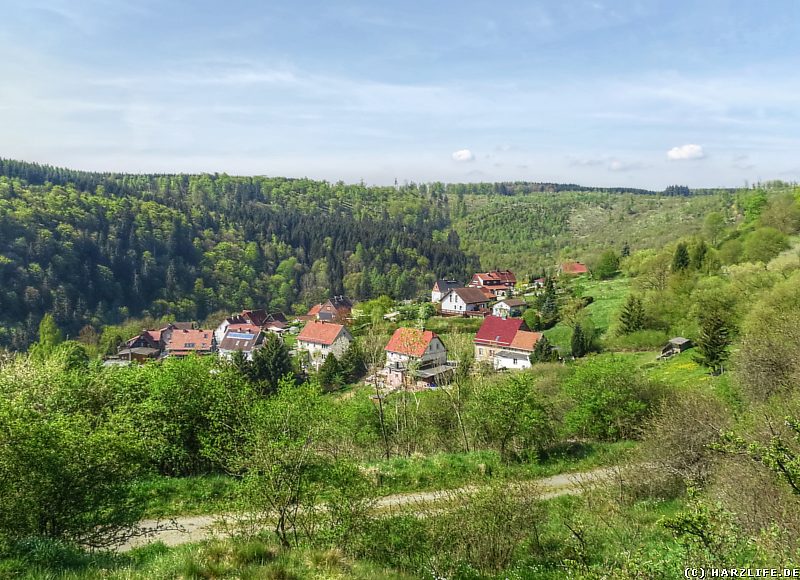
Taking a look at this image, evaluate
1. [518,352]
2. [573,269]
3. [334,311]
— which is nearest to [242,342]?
[334,311]

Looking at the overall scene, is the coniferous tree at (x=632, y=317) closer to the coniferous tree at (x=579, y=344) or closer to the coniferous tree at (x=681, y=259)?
the coniferous tree at (x=579, y=344)

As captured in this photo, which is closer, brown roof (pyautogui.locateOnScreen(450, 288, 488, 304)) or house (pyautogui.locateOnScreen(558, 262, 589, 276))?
brown roof (pyautogui.locateOnScreen(450, 288, 488, 304))

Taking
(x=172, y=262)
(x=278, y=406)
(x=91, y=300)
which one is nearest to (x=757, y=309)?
(x=278, y=406)

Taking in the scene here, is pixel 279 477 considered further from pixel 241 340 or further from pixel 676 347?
pixel 241 340

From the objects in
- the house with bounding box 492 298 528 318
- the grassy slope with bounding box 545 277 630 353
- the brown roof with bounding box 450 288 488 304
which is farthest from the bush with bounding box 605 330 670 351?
the brown roof with bounding box 450 288 488 304

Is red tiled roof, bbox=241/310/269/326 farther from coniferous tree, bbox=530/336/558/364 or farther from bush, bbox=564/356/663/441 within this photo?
bush, bbox=564/356/663/441

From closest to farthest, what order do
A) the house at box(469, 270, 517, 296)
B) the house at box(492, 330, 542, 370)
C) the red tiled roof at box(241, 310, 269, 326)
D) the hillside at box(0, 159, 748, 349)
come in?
the house at box(492, 330, 542, 370), the red tiled roof at box(241, 310, 269, 326), the house at box(469, 270, 517, 296), the hillside at box(0, 159, 748, 349)

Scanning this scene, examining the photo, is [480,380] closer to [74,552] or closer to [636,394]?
[636,394]
